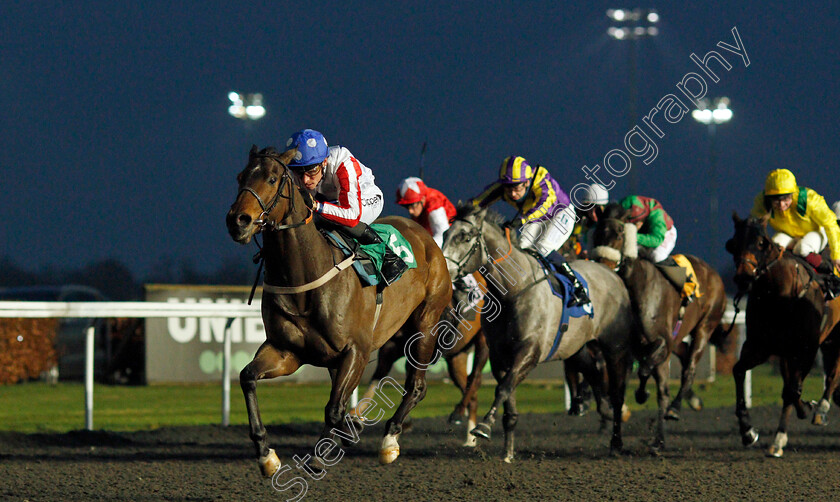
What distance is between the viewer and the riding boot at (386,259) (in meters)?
4.86

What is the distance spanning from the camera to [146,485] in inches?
205

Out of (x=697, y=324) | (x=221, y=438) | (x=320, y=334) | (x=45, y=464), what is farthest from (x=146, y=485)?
(x=697, y=324)

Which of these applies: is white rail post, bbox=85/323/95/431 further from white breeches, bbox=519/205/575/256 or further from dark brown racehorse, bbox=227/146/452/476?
white breeches, bbox=519/205/575/256

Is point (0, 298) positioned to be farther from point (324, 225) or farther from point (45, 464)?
point (324, 225)

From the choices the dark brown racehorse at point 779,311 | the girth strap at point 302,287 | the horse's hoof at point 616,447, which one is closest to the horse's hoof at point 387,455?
the girth strap at point 302,287

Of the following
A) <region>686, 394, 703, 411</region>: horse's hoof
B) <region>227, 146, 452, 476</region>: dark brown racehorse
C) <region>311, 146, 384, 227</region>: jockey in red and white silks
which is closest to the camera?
<region>227, 146, 452, 476</region>: dark brown racehorse

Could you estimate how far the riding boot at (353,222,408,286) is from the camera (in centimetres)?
486

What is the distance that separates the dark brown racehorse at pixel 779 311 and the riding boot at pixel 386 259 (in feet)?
9.08

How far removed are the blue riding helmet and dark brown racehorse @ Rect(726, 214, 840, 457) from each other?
3.32 meters

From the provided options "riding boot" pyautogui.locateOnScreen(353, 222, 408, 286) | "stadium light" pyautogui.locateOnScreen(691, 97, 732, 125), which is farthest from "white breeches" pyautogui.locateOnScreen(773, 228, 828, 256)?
"stadium light" pyautogui.locateOnScreen(691, 97, 732, 125)

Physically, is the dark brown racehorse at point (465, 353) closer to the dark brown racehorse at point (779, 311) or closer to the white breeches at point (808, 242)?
the dark brown racehorse at point (779, 311)

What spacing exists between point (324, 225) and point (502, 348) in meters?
1.97

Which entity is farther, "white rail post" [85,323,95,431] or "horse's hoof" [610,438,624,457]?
"white rail post" [85,323,95,431]

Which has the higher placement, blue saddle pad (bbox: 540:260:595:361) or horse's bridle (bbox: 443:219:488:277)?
horse's bridle (bbox: 443:219:488:277)
